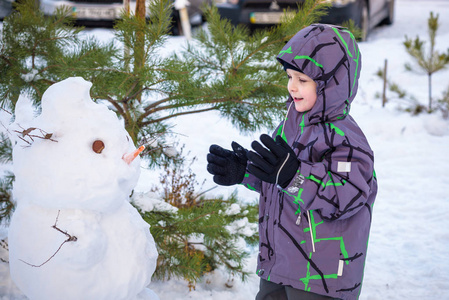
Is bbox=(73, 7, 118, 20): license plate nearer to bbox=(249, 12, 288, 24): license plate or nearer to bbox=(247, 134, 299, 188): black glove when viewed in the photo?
bbox=(249, 12, 288, 24): license plate

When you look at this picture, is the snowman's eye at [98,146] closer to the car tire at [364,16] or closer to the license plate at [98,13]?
the license plate at [98,13]

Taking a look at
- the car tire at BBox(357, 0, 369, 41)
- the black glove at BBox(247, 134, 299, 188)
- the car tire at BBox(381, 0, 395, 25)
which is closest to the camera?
the black glove at BBox(247, 134, 299, 188)

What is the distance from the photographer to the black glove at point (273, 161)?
157 centimetres

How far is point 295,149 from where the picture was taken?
1772mm

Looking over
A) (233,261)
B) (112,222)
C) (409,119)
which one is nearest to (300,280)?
(112,222)

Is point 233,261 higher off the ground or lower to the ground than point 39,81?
lower

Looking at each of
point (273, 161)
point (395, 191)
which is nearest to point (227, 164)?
point (273, 161)

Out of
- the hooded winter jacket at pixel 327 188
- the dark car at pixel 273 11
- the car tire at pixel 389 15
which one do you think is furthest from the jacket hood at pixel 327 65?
the car tire at pixel 389 15

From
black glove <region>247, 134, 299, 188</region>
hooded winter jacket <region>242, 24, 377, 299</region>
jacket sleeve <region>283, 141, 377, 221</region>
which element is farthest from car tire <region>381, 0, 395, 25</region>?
black glove <region>247, 134, 299, 188</region>

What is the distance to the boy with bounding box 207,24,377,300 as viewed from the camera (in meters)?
1.60

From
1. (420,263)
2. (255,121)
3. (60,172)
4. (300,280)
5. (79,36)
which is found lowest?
(420,263)

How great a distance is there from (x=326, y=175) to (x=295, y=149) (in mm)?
196

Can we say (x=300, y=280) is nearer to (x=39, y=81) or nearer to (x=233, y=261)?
(x=233, y=261)

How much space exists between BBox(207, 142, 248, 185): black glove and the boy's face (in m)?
0.27
